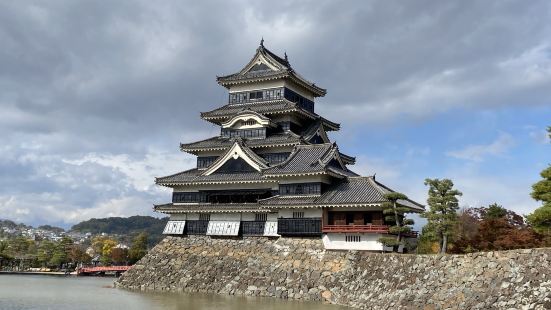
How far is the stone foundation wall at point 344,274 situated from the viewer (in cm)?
2052

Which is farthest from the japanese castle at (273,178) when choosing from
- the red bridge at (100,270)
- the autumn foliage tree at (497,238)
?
the red bridge at (100,270)

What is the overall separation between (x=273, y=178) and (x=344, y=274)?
333 inches

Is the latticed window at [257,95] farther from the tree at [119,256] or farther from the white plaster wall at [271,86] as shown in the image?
the tree at [119,256]

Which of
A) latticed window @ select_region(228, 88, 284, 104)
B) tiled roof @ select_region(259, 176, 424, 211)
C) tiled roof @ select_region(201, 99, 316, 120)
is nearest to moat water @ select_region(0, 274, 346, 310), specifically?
tiled roof @ select_region(259, 176, 424, 211)

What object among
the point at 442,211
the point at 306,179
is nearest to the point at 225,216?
the point at 306,179

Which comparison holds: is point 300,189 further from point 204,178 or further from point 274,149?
point 204,178

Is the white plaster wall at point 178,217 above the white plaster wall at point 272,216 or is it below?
above

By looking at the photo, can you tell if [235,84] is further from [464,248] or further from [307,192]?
[464,248]

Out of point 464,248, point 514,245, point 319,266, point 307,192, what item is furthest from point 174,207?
point 514,245

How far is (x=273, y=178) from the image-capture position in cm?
3481

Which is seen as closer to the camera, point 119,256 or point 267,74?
point 267,74

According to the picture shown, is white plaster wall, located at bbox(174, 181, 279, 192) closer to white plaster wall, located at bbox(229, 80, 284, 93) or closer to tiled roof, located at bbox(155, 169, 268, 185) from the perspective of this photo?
tiled roof, located at bbox(155, 169, 268, 185)

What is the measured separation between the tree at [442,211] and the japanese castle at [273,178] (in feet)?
11.5

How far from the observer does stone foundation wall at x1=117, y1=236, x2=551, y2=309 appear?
20516mm
